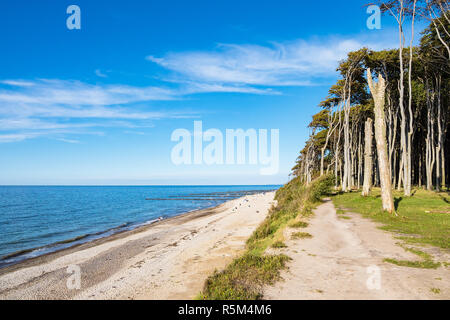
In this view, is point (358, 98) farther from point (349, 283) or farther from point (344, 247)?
point (349, 283)

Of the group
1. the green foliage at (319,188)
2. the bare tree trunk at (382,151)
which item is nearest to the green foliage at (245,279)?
the bare tree trunk at (382,151)

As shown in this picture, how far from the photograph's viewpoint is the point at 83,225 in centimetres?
2738

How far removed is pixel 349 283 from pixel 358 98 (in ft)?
99.7

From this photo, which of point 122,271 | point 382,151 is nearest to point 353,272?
point 122,271

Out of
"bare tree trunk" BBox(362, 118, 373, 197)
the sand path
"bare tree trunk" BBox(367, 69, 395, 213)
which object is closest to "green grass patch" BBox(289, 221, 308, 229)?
the sand path

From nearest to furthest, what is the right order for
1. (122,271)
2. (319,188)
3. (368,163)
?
(122,271), (368,163), (319,188)

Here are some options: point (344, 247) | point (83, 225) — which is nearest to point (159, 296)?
point (344, 247)

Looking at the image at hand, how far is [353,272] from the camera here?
598cm

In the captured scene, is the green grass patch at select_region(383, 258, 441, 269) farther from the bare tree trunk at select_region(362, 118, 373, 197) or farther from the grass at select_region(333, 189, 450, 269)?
the bare tree trunk at select_region(362, 118, 373, 197)

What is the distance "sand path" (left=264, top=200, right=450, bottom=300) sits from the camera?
192 inches

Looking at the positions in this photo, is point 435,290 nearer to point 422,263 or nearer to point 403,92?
point 422,263

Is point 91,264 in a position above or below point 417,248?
below

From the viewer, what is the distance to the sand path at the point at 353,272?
4887 mm

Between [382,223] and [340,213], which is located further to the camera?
[340,213]
